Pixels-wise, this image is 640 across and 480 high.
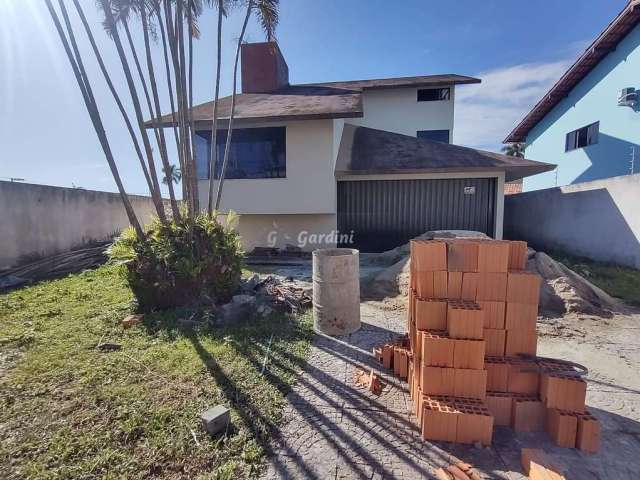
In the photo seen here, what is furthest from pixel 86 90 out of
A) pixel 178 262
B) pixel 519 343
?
pixel 519 343

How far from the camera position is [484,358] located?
2309mm

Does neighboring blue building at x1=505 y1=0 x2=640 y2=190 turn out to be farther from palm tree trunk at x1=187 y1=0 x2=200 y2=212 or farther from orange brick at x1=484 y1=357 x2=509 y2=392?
palm tree trunk at x1=187 y1=0 x2=200 y2=212

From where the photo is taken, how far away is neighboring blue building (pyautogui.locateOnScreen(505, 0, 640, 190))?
912 cm

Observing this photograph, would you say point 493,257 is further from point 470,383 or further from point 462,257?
point 470,383

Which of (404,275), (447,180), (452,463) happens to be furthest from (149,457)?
(447,180)

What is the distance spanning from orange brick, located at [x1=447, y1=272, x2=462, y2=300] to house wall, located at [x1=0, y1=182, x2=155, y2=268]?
6.50 metres

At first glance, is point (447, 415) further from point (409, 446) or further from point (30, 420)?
point (30, 420)

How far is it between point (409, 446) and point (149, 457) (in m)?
1.84

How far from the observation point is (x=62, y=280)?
684cm

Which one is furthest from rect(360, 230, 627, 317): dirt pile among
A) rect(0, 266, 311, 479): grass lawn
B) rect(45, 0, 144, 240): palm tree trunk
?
rect(45, 0, 144, 240): palm tree trunk

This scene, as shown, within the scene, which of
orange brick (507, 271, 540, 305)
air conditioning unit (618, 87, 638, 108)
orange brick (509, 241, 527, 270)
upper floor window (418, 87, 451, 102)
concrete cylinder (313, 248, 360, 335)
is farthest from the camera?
upper floor window (418, 87, 451, 102)

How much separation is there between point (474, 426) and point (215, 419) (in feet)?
6.25

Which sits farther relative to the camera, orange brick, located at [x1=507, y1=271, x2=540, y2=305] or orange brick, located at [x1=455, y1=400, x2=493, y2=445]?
orange brick, located at [x1=507, y1=271, x2=540, y2=305]

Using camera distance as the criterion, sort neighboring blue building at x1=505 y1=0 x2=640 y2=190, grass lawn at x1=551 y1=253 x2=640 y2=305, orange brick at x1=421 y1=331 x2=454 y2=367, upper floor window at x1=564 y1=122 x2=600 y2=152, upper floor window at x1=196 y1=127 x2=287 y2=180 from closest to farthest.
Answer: orange brick at x1=421 y1=331 x2=454 y2=367 < grass lawn at x1=551 y1=253 x2=640 y2=305 < upper floor window at x1=196 y1=127 x2=287 y2=180 < neighboring blue building at x1=505 y1=0 x2=640 y2=190 < upper floor window at x1=564 y1=122 x2=600 y2=152
